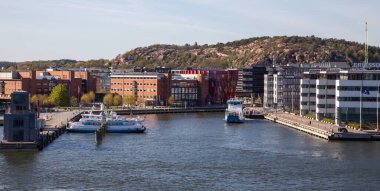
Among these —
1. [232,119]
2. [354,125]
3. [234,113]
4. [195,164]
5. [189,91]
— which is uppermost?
[189,91]

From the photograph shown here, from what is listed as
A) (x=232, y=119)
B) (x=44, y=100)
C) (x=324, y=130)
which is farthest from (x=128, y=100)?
(x=324, y=130)

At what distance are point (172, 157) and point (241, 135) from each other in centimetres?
2013

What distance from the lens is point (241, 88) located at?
15400 cm

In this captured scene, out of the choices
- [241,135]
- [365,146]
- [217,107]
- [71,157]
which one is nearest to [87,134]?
[241,135]

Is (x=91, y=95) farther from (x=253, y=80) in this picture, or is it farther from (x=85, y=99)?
(x=253, y=80)

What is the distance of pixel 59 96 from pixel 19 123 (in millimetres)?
56645

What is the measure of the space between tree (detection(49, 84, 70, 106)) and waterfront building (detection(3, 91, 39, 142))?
55.5m

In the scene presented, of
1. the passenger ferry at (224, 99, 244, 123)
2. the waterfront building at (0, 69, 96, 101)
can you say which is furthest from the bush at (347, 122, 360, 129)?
the waterfront building at (0, 69, 96, 101)

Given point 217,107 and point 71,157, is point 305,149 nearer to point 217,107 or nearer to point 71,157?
point 71,157

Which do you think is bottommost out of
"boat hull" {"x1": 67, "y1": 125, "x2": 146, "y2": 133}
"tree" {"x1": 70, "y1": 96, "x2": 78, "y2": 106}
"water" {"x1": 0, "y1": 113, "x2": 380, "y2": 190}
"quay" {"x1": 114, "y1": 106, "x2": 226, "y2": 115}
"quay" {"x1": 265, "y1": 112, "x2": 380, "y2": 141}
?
"water" {"x1": 0, "y1": 113, "x2": 380, "y2": 190}

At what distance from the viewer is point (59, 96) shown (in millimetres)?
115625

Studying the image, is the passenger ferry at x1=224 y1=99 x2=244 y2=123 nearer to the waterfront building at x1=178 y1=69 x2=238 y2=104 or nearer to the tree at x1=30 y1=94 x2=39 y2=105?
the tree at x1=30 y1=94 x2=39 y2=105

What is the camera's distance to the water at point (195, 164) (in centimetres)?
4381

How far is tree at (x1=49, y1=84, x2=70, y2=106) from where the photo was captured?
11562 cm
